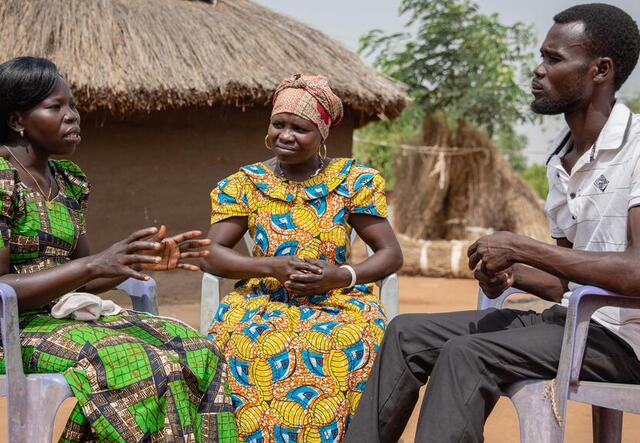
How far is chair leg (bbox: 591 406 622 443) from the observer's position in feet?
10.2

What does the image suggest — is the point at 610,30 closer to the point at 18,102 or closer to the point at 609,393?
the point at 609,393

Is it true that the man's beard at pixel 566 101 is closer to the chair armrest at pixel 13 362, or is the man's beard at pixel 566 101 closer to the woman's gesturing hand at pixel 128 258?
the woman's gesturing hand at pixel 128 258

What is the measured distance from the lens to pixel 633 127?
8.98 feet

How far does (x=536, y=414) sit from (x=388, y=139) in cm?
1335

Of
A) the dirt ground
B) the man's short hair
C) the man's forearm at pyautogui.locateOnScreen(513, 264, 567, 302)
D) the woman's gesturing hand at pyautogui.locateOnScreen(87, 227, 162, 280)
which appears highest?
the man's short hair

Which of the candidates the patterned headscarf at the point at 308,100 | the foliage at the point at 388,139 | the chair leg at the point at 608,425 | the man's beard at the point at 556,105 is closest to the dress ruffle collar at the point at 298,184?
the patterned headscarf at the point at 308,100

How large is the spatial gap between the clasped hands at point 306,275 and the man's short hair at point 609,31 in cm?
123

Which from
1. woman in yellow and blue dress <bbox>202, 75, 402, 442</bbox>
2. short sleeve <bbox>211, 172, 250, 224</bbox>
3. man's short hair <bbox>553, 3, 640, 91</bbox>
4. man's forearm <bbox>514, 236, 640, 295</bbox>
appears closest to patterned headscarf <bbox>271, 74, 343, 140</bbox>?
woman in yellow and blue dress <bbox>202, 75, 402, 442</bbox>

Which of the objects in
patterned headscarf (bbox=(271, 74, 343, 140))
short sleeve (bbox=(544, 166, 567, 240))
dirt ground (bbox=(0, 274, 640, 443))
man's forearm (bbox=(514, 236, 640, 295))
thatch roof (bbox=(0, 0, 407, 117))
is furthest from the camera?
thatch roof (bbox=(0, 0, 407, 117))

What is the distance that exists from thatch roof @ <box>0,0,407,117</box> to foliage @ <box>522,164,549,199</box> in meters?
11.9

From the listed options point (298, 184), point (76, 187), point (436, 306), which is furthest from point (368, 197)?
point (436, 306)

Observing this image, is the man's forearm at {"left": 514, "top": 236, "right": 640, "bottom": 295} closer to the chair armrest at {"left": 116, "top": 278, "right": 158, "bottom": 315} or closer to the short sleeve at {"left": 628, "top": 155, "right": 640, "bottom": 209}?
the short sleeve at {"left": 628, "top": 155, "right": 640, "bottom": 209}

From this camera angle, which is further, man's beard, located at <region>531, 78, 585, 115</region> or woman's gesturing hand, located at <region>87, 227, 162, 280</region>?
man's beard, located at <region>531, 78, 585, 115</region>

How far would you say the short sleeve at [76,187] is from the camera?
311 centimetres
